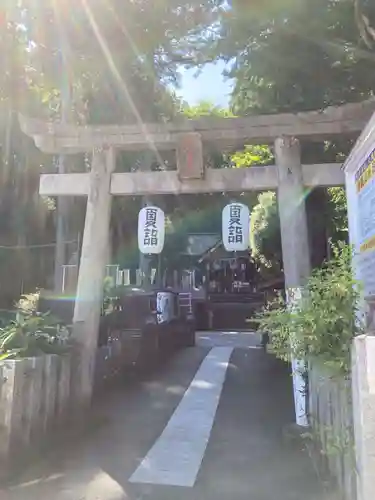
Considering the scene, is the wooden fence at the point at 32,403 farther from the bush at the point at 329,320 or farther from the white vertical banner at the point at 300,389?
the white vertical banner at the point at 300,389

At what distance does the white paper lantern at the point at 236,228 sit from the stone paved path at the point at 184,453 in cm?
218

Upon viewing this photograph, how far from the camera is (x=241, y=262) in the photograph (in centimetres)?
2236

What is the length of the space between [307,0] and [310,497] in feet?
16.1

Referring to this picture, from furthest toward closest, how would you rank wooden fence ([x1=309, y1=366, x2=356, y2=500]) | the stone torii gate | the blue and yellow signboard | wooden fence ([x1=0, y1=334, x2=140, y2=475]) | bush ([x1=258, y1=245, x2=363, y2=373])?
1. the stone torii gate
2. wooden fence ([x1=0, y1=334, x2=140, y2=475])
3. the blue and yellow signboard
4. bush ([x1=258, y1=245, x2=363, y2=373])
5. wooden fence ([x1=309, y1=366, x2=356, y2=500])

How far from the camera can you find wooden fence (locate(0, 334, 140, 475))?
13.9 feet

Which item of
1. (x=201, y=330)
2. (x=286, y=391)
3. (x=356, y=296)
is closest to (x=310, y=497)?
(x=356, y=296)

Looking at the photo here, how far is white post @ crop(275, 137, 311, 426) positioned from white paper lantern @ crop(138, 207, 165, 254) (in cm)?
171

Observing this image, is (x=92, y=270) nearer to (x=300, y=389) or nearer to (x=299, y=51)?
(x=300, y=389)

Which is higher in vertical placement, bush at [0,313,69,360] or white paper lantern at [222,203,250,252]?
white paper lantern at [222,203,250,252]

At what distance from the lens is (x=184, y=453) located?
15.8 ft

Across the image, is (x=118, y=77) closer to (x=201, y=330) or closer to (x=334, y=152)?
(x=334, y=152)

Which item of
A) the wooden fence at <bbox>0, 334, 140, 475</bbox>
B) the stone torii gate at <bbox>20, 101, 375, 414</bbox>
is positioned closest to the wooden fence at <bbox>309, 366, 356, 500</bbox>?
the stone torii gate at <bbox>20, 101, 375, 414</bbox>

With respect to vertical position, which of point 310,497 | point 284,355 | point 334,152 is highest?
point 334,152

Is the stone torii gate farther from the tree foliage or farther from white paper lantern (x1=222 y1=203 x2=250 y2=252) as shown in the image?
the tree foliage
